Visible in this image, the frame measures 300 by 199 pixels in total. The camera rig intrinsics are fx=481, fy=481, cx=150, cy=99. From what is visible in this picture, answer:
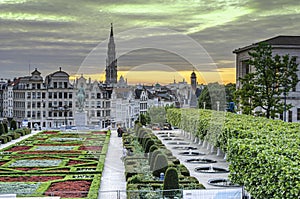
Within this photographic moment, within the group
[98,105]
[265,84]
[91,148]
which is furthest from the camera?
[98,105]

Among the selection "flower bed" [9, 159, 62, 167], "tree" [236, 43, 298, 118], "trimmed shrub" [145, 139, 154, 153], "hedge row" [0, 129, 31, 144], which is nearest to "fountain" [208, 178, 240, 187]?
"trimmed shrub" [145, 139, 154, 153]

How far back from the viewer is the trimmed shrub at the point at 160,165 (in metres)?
19.8

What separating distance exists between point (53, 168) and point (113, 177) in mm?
3609

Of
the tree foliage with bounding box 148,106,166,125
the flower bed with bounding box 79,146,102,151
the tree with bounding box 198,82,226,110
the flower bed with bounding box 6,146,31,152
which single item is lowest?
the flower bed with bounding box 6,146,31,152

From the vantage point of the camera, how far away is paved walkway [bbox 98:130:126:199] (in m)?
17.0

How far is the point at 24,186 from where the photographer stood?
19266 millimetres

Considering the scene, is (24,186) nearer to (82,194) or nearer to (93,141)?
(82,194)

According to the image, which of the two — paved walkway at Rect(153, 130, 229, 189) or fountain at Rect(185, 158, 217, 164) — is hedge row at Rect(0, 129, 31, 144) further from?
fountain at Rect(185, 158, 217, 164)

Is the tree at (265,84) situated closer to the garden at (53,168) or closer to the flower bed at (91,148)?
the garden at (53,168)

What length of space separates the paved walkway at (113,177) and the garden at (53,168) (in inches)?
12.4

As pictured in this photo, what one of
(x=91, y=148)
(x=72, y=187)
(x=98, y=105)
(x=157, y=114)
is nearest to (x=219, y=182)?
(x=72, y=187)

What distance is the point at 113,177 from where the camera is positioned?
71.7 feet

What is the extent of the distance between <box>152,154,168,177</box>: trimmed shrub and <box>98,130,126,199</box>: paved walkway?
1476 millimetres

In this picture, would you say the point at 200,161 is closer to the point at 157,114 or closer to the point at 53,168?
the point at 53,168
